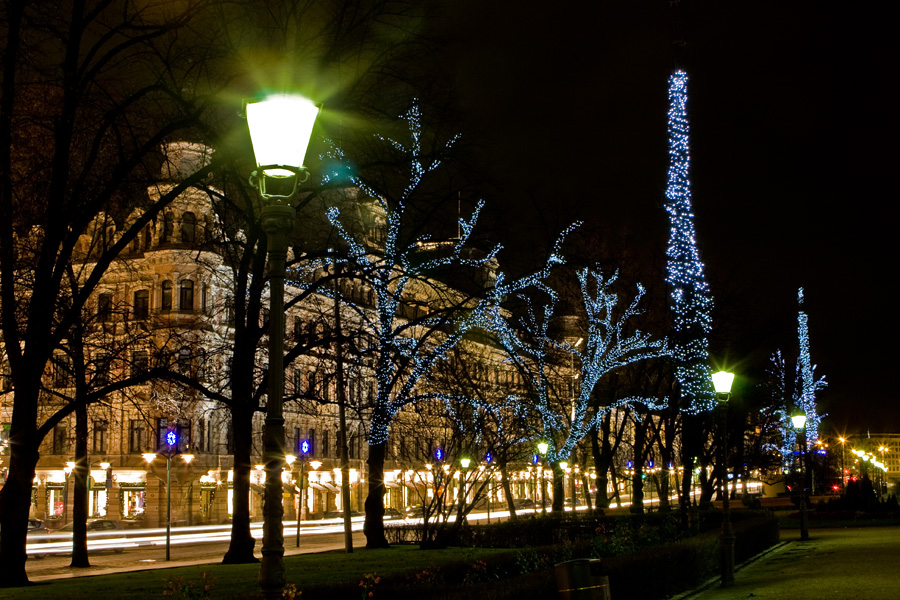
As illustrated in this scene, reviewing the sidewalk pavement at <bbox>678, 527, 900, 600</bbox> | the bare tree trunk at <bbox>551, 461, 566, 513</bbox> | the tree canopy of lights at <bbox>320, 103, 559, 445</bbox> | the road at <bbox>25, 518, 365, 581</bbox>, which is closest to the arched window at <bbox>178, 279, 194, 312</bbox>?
the road at <bbox>25, 518, 365, 581</bbox>

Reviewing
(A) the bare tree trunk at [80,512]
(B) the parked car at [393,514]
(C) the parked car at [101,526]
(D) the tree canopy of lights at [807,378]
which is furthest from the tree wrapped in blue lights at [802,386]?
(A) the bare tree trunk at [80,512]

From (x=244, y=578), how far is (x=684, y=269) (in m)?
27.5

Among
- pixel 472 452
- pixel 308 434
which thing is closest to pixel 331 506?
pixel 308 434

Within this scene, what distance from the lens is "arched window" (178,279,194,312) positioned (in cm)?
6387

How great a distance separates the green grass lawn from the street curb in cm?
363

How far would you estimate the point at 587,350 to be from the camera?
43.1m

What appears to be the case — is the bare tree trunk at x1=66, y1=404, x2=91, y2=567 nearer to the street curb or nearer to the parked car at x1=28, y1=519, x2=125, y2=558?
the street curb

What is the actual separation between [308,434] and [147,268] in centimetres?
1805

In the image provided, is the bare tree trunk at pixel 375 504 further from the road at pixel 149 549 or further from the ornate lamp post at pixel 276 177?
the ornate lamp post at pixel 276 177

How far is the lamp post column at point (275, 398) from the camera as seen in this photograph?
8.41 meters

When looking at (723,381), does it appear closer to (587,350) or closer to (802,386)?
(587,350)

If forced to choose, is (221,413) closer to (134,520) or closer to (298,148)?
(134,520)

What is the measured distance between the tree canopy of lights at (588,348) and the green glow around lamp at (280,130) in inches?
1126

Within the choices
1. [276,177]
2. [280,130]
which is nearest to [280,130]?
[280,130]
